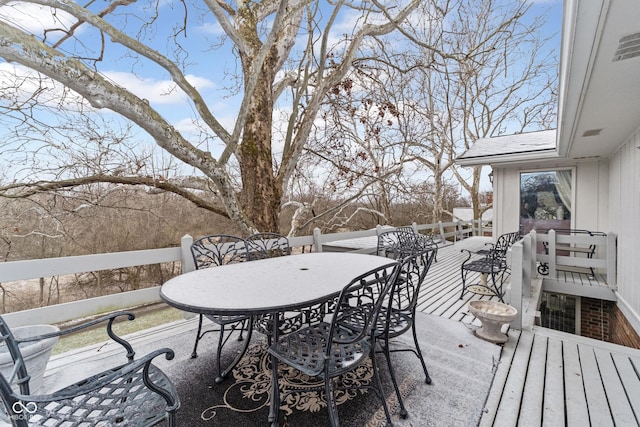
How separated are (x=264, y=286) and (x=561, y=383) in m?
2.35

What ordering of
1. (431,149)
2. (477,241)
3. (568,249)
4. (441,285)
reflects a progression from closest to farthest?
(441,285)
(568,249)
(477,241)
(431,149)

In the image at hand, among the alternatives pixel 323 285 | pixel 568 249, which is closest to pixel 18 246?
pixel 323 285

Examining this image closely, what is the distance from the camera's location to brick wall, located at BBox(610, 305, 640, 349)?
11.8 feet

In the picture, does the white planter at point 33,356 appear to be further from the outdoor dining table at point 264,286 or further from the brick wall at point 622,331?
the brick wall at point 622,331

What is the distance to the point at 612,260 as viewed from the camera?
14.8 ft

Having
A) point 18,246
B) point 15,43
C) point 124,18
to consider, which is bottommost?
point 18,246

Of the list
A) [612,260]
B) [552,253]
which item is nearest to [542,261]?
[552,253]

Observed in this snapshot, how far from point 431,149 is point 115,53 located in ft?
35.4

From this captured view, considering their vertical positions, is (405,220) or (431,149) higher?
(431,149)

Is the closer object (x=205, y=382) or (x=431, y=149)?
(x=205, y=382)

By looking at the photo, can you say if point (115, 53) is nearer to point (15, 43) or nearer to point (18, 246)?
point (15, 43)

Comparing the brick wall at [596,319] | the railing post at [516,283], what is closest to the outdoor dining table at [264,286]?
the railing post at [516,283]

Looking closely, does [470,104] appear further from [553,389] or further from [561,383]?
[553,389]

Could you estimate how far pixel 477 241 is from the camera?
815cm
